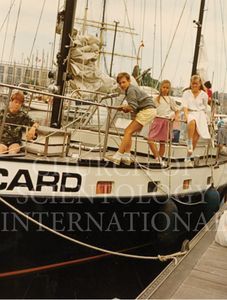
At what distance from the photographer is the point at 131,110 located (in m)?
6.49

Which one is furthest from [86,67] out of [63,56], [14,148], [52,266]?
[52,266]

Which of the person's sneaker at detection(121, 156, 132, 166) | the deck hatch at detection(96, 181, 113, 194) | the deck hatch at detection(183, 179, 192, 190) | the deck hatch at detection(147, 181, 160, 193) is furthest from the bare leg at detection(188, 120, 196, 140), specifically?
the deck hatch at detection(96, 181, 113, 194)

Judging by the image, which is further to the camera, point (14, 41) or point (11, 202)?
point (14, 41)

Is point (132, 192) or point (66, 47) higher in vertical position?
point (66, 47)

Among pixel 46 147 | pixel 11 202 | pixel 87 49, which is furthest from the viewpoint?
pixel 87 49

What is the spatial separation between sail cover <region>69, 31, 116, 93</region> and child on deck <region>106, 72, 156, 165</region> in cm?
146

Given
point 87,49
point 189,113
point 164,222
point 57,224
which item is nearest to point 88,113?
point 87,49

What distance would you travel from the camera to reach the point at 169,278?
4863mm

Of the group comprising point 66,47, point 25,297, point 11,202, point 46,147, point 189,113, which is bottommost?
point 25,297

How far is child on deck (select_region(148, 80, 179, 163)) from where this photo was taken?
299 inches

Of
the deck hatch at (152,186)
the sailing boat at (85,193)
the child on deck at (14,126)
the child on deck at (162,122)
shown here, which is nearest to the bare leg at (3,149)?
the child on deck at (14,126)

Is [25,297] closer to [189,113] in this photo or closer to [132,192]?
[132,192]

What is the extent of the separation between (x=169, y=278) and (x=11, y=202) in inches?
83.4

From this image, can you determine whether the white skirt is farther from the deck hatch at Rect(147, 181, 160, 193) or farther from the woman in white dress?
the deck hatch at Rect(147, 181, 160, 193)
